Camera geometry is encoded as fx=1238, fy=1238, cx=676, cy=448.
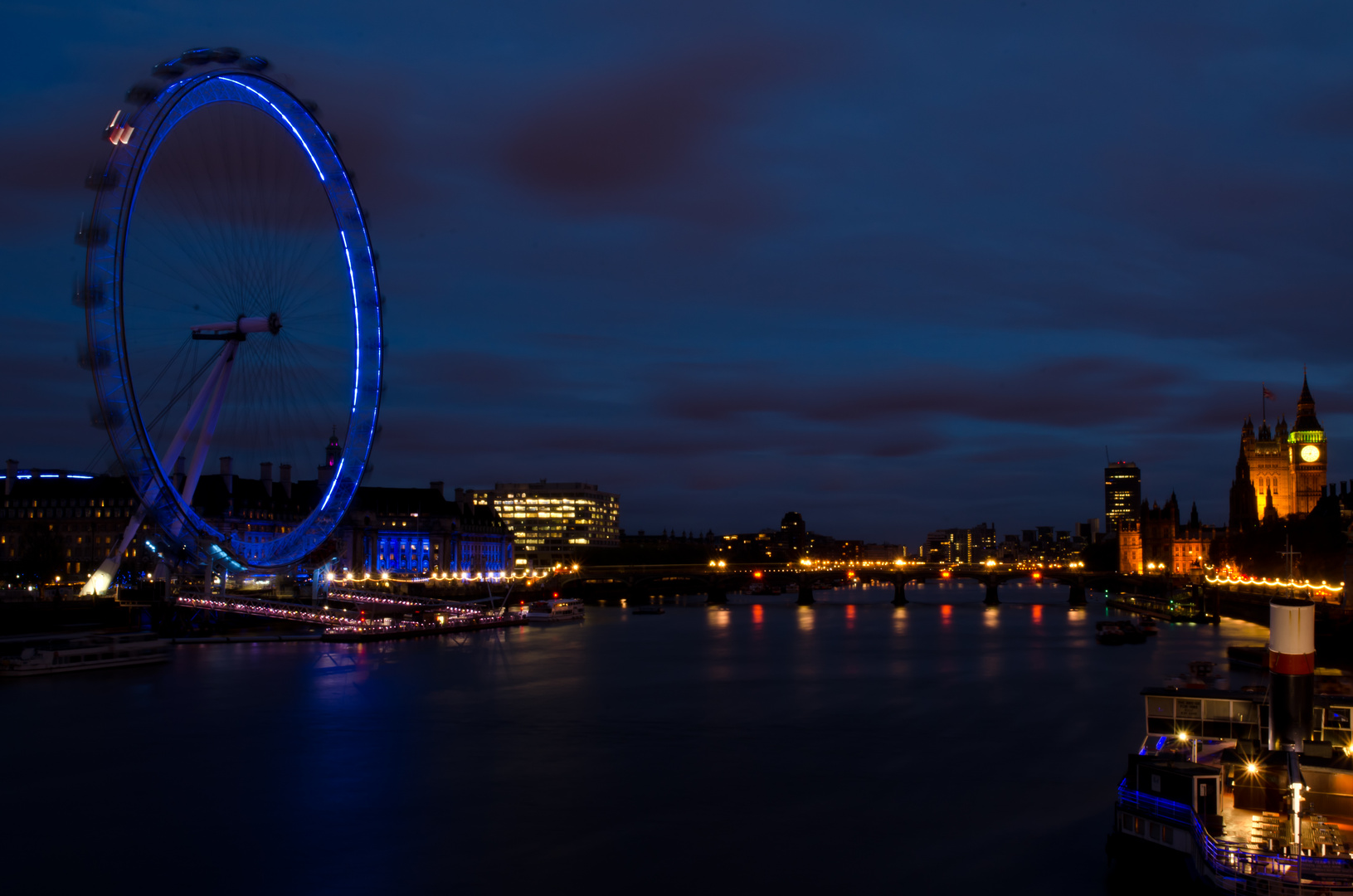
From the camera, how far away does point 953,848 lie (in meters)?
23.6

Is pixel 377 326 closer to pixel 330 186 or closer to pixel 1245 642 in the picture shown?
pixel 330 186

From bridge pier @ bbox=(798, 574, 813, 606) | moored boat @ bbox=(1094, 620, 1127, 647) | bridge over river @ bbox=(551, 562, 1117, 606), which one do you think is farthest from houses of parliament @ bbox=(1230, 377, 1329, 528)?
moored boat @ bbox=(1094, 620, 1127, 647)

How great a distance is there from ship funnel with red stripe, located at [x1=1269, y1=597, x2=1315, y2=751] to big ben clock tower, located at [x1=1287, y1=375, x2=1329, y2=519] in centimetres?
17130

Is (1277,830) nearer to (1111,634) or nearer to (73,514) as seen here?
(1111,634)

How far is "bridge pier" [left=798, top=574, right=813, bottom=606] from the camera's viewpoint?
431ft

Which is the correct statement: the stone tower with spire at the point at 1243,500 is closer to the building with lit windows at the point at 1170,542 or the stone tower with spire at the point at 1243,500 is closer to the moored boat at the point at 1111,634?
the building with lit windows at the point at 1170,542

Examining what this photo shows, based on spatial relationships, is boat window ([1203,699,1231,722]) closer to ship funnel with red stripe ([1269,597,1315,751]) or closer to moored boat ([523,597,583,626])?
ship funnel with red stripe ([1269,597,1315,751])

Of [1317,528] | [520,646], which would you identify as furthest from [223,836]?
[1317,528]

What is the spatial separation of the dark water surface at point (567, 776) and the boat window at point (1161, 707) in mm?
2579

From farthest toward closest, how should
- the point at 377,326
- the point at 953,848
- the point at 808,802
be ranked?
the point at 377,326, the point at 808,802, the point at 953,848

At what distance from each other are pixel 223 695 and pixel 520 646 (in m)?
27.0

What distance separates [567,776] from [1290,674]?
55.4 feet

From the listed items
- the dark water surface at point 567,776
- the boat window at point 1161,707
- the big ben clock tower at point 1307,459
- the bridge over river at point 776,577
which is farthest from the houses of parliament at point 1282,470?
the boat window at point 1161,707

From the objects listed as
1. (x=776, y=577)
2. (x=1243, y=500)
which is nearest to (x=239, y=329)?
(x=776, y=577)
